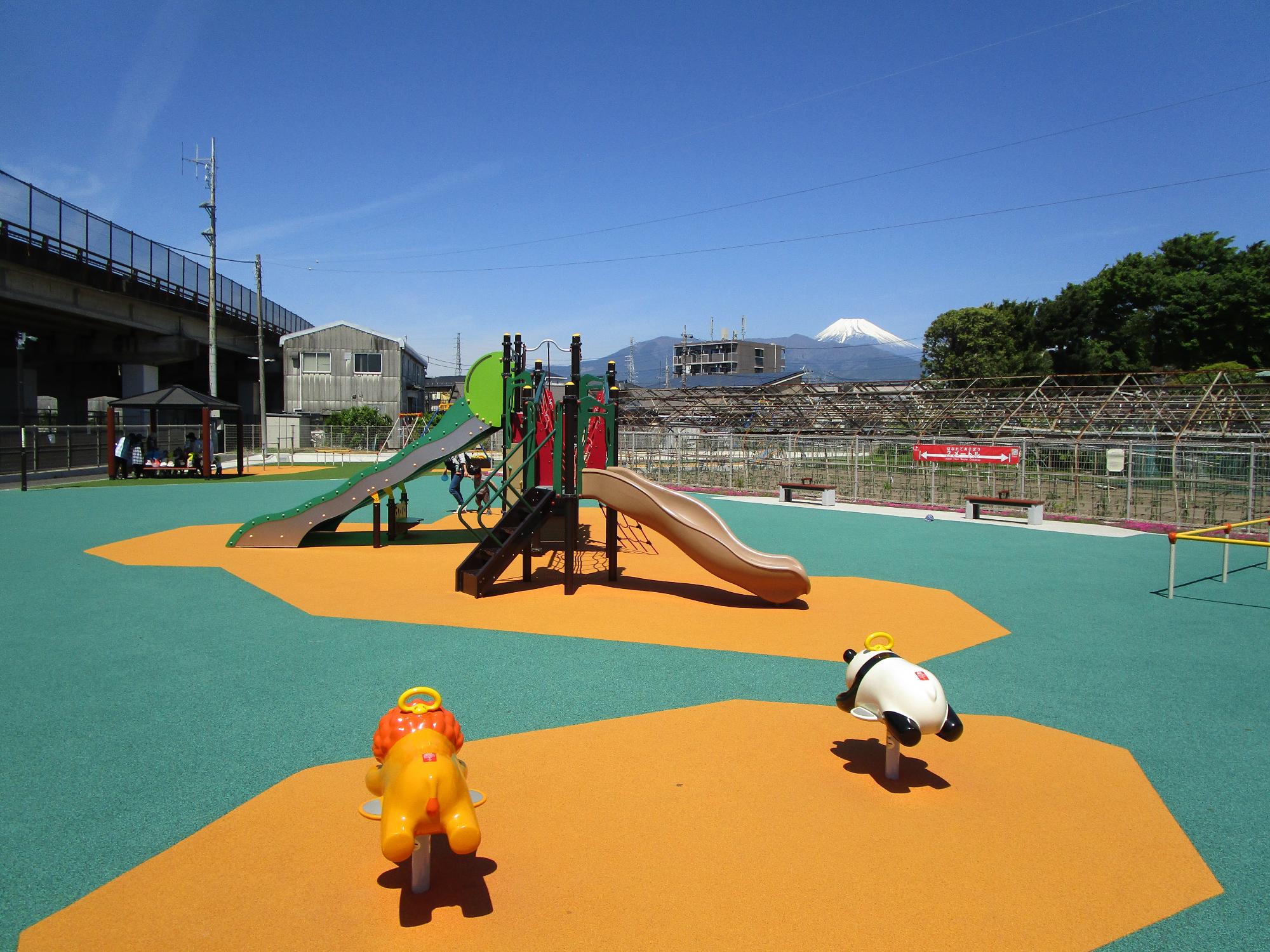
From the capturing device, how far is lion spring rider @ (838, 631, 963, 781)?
4.71m

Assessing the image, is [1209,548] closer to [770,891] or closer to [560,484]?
[560,484]

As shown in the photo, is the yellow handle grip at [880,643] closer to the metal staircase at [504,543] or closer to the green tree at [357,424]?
the metal staircase at [504,543]

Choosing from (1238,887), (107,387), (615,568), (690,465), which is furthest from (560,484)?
(107,387)

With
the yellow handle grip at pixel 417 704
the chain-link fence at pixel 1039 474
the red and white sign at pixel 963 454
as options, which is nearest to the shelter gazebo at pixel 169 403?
the chain-link fence at pixel 1039 474

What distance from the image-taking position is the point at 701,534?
1009 cm

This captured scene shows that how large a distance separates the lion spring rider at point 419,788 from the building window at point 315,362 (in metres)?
59.5

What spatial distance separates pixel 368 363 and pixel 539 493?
169 ft

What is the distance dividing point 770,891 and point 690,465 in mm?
27224

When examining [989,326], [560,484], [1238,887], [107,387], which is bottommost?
[1238,887]

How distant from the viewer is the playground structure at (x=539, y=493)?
1016 cm

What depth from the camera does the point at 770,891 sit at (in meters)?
3.85

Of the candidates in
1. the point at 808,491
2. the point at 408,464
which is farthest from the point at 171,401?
the point at 808,491

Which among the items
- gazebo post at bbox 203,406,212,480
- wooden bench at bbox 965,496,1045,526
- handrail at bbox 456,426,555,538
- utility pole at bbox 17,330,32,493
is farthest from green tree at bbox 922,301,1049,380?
utility pole at bbox 17,330,32,493

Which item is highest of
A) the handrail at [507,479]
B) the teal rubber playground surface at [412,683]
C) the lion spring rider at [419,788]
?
the handrail at [507,479]
